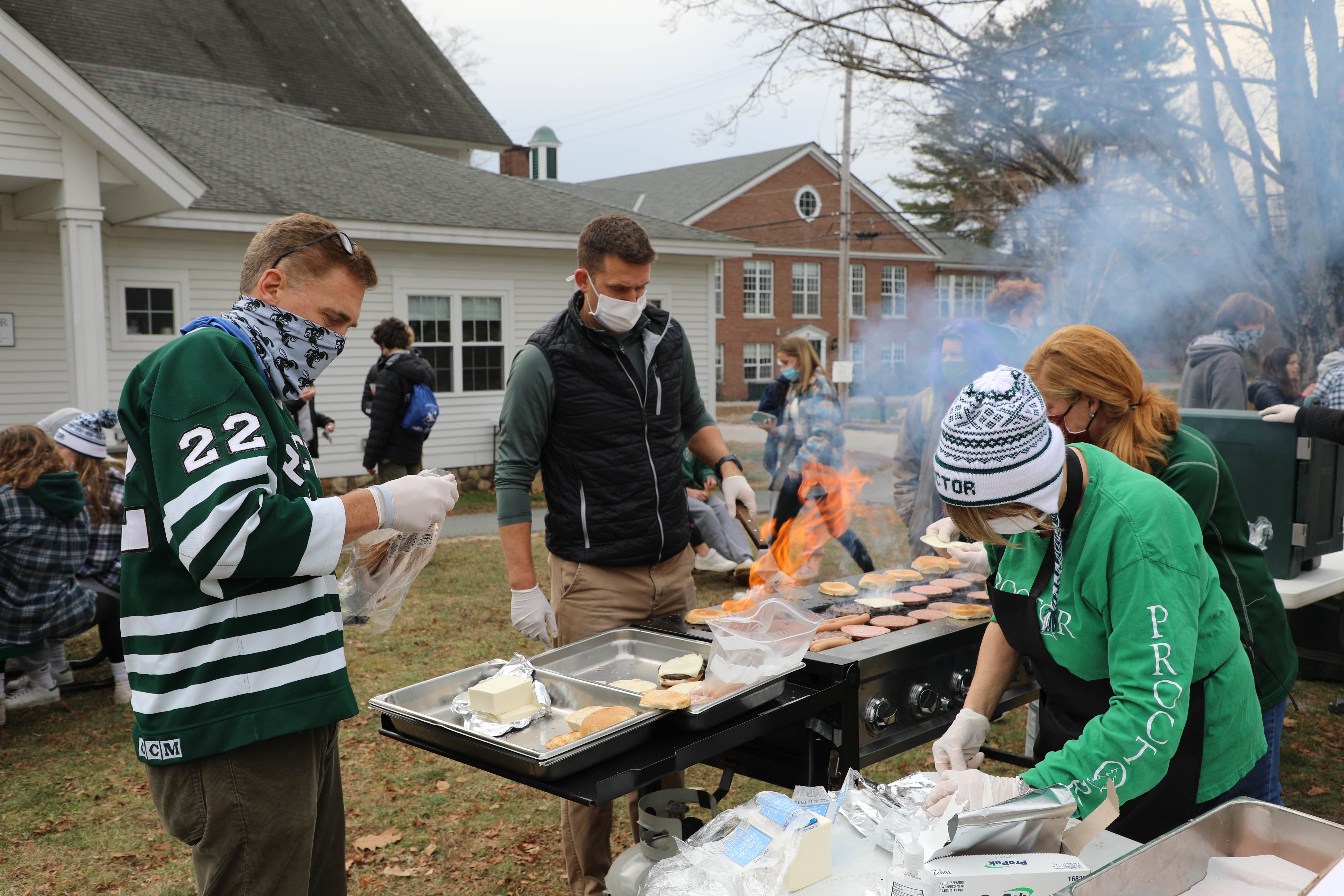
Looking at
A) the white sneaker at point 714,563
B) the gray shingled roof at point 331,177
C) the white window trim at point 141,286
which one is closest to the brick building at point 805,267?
the gray shingled roof at point 331,177

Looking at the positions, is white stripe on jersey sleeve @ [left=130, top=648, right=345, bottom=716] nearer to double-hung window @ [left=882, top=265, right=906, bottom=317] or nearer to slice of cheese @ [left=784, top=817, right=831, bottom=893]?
slice of cheese @ [left=784, top=817, right=831, bottom=893]

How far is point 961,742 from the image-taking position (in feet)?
7.35

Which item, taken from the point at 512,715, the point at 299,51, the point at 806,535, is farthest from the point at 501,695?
the point at 299,51

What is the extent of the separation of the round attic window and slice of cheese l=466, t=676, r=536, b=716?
34.6 meters

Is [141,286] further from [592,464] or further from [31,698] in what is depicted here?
[592,464]

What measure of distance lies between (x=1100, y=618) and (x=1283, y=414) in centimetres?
292

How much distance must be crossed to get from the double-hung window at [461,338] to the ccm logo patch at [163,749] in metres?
12.1

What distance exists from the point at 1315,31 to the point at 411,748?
8806 mm

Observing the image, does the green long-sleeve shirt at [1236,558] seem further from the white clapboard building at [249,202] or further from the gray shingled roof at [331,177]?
the gray shingled roof at [331,177]

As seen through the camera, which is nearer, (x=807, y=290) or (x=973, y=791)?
(x=973, y=791)

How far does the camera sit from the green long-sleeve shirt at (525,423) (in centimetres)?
320

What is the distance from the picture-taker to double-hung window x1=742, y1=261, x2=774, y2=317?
3512 centimetres

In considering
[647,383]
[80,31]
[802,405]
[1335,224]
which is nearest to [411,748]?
[647,383]

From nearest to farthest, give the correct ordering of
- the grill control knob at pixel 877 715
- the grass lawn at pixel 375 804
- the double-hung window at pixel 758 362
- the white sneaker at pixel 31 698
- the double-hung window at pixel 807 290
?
the grill control knob at pixel 877 715 < the grass lawn at pixel 375 804 < the white sneaker at pixel 31 698 < the double-hung window at pixel 758 362 < the double-hung window at pixel 807 290
